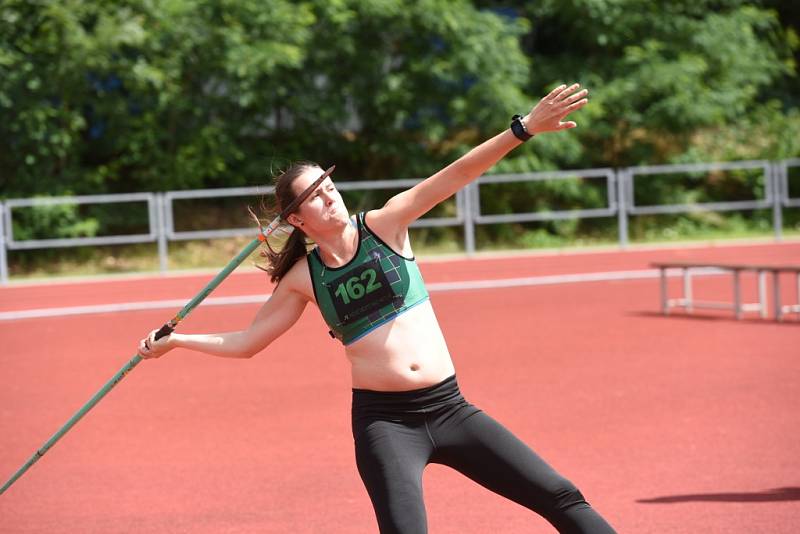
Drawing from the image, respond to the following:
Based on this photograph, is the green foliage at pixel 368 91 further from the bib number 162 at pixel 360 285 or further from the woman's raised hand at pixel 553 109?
the woman's raised hand at pixel 553 109

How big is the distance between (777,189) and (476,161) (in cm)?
1915

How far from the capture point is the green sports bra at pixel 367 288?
12.7ft

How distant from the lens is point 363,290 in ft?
12.7

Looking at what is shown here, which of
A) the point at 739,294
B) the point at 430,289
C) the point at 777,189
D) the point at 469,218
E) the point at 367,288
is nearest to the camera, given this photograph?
the point at 367,288

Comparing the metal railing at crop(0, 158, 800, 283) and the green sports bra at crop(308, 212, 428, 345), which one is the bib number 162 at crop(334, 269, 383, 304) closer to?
the green sports bra at crop(308, 212, 428, 345)

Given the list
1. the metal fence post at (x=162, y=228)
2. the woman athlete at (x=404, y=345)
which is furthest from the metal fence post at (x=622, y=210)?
the woman athlete at (x=404, y=345)

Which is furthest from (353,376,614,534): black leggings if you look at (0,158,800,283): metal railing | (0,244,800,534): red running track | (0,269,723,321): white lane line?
(0,158,800,283): metal railing

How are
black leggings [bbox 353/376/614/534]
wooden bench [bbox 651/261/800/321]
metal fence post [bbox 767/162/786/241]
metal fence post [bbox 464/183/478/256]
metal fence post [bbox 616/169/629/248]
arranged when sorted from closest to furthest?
black leggings [bbox 353/376/614/534] < wooden bench [bbox 651/261/800/321] < metal fence post [bbox 464/183/478/256] < metal fence post [bbox 616/169/629/248] < metal fence post [bbox 767/162/786/241]

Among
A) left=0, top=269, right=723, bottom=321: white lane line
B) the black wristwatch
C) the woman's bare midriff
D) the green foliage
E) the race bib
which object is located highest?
the green foliage

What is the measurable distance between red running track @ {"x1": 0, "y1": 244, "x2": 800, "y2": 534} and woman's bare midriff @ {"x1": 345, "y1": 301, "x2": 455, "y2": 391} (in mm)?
1946

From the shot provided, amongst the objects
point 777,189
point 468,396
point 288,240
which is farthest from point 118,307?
point 288,240

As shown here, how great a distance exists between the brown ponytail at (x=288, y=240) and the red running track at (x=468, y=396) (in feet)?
6.52

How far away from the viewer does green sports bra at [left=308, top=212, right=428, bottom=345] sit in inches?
152

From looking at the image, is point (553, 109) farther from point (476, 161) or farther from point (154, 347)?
point (154, 347)
